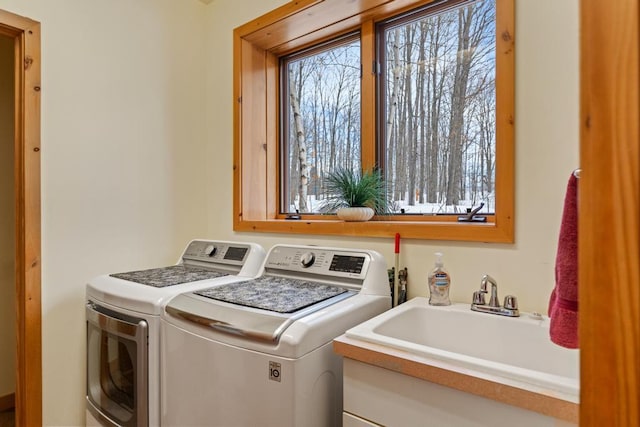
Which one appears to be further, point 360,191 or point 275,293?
point 360,191

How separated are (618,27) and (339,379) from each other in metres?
1.09

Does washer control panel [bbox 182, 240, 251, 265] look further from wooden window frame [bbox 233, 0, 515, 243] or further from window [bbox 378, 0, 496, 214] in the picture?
window [bbox 378, 0, 496, 214]

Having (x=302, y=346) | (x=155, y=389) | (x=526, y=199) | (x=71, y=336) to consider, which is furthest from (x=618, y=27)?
(x=71, y=336)

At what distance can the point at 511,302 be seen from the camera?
1231 millimetres

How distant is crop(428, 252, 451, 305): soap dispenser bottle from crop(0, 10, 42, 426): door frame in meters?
1.73

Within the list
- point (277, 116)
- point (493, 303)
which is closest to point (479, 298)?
point (493, 303)

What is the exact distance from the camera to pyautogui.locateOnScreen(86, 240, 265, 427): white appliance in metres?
1.35

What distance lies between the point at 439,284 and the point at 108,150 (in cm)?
175

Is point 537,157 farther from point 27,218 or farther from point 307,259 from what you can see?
point 27,218

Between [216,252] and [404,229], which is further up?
[404,229]

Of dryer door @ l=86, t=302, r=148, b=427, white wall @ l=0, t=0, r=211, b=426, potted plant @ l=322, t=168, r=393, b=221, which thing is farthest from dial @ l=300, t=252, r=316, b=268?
white wall @ l=0, t=0, r=211, b=426

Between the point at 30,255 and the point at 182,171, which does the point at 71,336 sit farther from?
the point at 182,171

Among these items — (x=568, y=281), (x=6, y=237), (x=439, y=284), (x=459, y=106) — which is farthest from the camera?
(x=6, y=237)

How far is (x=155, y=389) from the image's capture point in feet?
4.39
